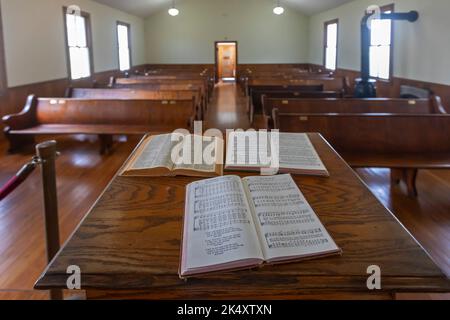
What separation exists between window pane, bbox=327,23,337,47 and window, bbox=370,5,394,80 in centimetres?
343

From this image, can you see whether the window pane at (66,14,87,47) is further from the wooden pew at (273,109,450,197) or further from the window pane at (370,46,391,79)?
the wooden pew at (273,109,450,197)

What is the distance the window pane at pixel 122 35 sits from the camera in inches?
458

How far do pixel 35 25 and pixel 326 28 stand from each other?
827 cm

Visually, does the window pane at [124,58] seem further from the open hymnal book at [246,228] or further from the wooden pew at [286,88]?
the open hymnal book at [246,228]

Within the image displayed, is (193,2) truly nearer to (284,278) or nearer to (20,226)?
Answer: (20,226)

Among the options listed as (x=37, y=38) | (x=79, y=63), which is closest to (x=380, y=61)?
(x=79, y=63)

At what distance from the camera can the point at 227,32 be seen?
48.8 feet

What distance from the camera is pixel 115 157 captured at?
4.75m

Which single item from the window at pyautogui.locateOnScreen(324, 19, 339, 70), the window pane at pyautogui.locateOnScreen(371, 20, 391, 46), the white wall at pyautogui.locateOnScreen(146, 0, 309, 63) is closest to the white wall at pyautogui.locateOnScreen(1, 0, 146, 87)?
the white wall at pyautogui.locateOnScreen(146, 0, 309, 63)

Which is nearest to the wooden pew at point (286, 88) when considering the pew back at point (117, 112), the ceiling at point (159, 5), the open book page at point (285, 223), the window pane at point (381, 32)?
the window pane at point (381, 32)

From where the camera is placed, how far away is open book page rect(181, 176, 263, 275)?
787 mm

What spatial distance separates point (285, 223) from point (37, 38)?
659 cm
